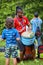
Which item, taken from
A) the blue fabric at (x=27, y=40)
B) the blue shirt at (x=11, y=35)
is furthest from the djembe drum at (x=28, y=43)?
the blue shirt at (x=11, y=35)

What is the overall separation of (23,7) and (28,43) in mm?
14284

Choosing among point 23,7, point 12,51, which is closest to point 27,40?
point 12,51

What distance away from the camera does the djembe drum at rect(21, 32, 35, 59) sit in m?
8.16

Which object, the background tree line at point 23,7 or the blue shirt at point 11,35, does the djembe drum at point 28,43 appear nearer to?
the blue shirt at point 11,35

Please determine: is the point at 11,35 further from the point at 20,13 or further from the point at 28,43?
the point at 28,43

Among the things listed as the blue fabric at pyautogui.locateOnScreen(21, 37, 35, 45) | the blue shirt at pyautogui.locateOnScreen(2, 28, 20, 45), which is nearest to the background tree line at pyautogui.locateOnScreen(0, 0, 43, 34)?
the blue fabric at pyautogui.locateOnScreen(21, 37, 35, 45)

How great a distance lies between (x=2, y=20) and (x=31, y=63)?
15407mm

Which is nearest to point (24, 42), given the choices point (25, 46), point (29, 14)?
Answer: point (25, 46)

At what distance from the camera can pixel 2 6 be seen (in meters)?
24.3

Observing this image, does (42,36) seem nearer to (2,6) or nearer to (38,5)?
(38,5)

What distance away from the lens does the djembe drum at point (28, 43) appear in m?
8.16

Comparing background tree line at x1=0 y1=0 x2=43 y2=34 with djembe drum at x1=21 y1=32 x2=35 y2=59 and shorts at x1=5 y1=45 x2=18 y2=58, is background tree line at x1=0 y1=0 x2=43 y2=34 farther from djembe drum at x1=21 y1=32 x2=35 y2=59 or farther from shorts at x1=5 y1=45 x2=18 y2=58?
shorts at x1=5 y1=45 x2=18 y2=58

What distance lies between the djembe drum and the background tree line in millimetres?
12894

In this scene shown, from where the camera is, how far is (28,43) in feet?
27.0
